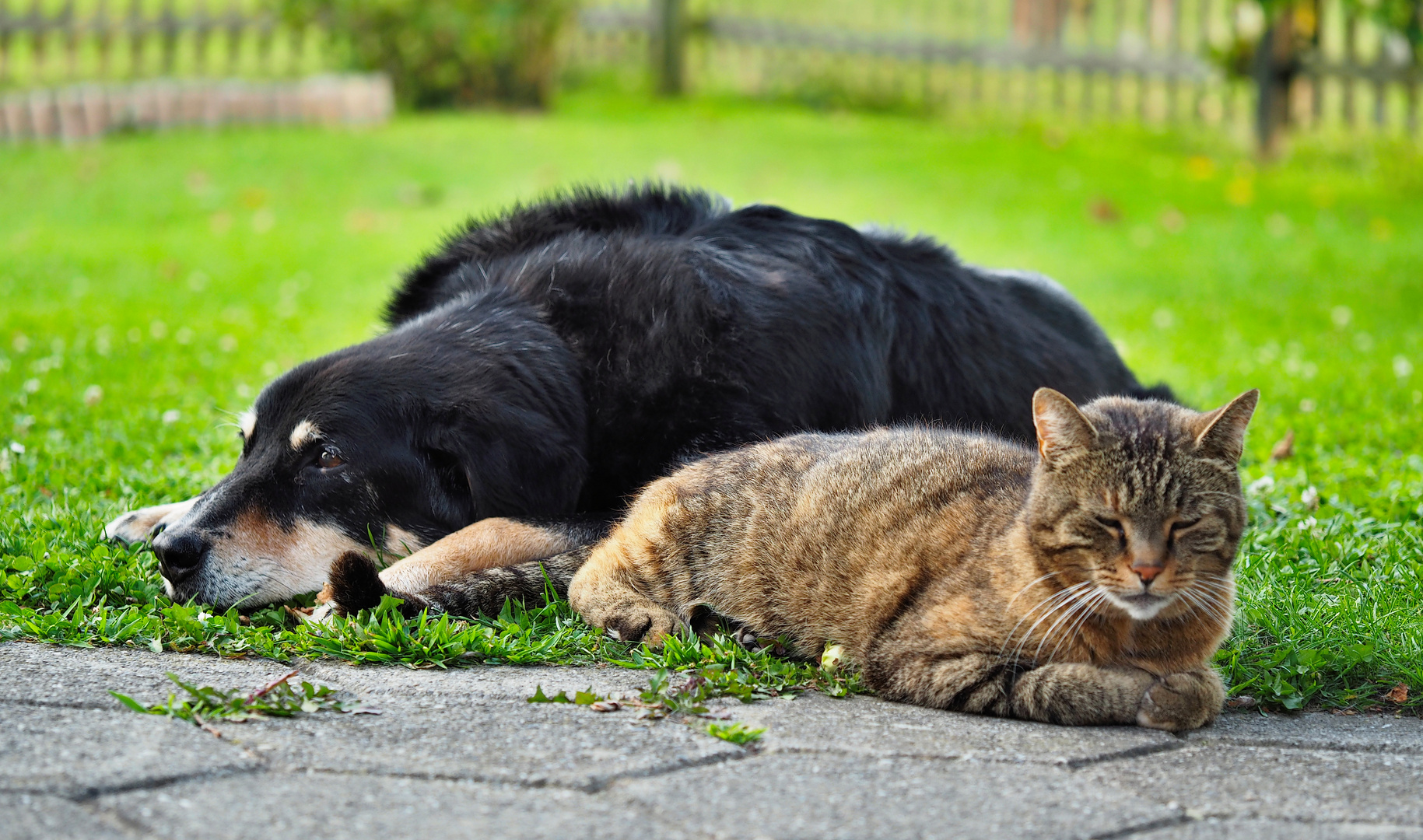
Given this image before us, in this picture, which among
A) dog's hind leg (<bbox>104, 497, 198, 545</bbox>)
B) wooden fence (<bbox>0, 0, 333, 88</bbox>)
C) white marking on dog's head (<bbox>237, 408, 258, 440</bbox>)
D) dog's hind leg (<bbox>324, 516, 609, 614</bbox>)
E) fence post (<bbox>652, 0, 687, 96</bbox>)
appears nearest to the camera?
dog's hind leg (<bbox>324, 516, 609, 614</bbox>)

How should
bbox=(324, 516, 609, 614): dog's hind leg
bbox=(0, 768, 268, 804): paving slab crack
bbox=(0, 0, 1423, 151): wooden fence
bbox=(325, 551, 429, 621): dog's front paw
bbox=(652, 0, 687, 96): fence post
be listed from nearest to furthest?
1. bbox=(0, 768, 268, 804): paving slab crack
2. bbox=(325, 551, 429, 621): dog's front paw
3. bbox=(324, 516, 609, 614): dog's hind leg
4. bbox=(0, 0, 1423, 151): wooden fence
5. bbox=(652, 0, 687, 96): fence post

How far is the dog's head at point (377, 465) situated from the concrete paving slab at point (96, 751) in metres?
1.06

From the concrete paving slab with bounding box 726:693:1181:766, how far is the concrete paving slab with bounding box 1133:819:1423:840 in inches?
14.7

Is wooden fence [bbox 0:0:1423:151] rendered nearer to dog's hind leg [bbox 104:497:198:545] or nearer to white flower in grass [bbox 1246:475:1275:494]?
white flower in grass [bbox 1246:475:1275:494]

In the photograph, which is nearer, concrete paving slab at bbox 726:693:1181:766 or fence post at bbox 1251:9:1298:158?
concrete paving slab at bbox 726:693:1181:766

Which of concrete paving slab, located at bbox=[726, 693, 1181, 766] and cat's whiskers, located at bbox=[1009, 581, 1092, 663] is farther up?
cat's whiskers, located at bbox=[1009, 581, 1092, 663]

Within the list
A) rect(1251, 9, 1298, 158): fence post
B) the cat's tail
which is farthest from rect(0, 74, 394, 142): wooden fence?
the cat's tail

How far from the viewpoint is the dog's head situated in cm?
392

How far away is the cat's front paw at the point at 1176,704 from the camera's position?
3047mm

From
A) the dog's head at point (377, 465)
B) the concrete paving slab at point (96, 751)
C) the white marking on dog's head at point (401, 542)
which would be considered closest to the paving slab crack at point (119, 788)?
the concrete paving slab at point (96, 751)

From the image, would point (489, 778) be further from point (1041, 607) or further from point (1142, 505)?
point (1142, 505)

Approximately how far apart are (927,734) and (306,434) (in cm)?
206

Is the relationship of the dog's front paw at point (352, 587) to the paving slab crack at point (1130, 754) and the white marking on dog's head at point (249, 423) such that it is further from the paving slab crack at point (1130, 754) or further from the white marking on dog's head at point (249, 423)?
the paving slab crack at point (1130, 754)

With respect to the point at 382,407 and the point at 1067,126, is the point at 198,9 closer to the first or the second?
the point at 1067,126
